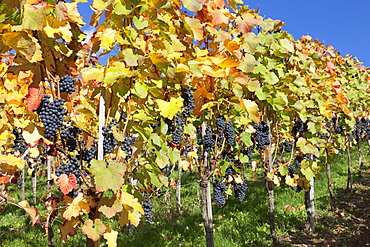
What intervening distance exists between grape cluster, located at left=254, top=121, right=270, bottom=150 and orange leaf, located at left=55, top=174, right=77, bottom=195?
2542 mm

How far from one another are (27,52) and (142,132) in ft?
2.66

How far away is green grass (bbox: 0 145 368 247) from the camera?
205 inches

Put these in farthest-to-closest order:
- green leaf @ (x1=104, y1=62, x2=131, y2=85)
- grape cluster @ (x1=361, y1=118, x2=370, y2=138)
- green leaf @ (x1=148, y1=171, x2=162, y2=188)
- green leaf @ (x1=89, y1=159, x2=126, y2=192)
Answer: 1. grape cluster @ (x1=361, y1=118, x2=370, y2=138)
2. green leaf @ (x1=148, y1=171, x2=162, y2=188)
3. green leaf @ (x1=104, y1=62, x2=131, y2=85)
4. green leaf @ (x1=89, y1=159, x2=126, y2=192)

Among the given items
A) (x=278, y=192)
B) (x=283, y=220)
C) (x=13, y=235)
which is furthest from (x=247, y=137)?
(x=13, y=235)

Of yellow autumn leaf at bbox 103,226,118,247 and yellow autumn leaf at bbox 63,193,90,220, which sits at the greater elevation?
yellow autumn leaf at bbox 63,193,90,220

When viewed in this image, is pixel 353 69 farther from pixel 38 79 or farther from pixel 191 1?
pixel 38 79

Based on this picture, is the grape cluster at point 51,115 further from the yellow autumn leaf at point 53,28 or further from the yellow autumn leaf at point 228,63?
the yellow autumn leaf at point 228,63

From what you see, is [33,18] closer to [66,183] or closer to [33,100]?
[33,100]

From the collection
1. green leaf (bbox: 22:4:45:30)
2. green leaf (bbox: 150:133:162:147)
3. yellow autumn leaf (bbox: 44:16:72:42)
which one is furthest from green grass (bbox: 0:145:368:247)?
green leaf (bbox: 22:4:45:30)

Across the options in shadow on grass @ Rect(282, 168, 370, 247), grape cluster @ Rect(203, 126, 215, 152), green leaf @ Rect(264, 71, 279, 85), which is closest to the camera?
grape cluster @ Rect(203, 126, 215, 152)

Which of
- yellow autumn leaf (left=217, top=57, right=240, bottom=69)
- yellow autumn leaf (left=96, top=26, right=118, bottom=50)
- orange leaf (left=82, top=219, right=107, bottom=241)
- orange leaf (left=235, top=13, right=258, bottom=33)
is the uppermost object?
orange leaf (left=235, top=13, right=258, bottom=33)

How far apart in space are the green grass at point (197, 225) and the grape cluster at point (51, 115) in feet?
Answer: 10.5

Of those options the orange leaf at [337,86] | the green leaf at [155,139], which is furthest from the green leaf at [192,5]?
the orange leaf at [337,86]

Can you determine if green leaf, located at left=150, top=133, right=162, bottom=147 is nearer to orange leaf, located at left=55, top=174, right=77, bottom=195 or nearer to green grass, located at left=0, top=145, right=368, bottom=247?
orange leaf, located at left=55, top=174, right=77, bottom=195
